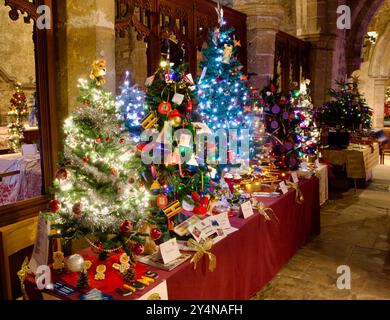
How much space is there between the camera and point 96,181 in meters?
2.12

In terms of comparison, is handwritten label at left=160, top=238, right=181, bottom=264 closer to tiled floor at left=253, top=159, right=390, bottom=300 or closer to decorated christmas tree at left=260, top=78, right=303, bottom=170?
tiled floor at left=253, top=159, right=390, bottom=300

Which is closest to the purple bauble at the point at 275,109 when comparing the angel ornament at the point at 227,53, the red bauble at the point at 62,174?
the angel ornament at the point at 227,53

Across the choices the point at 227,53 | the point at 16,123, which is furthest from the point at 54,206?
the point at 16,123

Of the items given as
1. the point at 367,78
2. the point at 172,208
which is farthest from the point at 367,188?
the point at 367,78

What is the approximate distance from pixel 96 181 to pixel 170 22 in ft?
9.80

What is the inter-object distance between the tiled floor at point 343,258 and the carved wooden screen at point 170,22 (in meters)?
2.67

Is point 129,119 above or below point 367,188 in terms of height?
above

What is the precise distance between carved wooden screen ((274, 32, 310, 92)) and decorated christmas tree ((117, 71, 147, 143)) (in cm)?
348

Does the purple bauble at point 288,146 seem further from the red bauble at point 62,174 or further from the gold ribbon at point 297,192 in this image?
the red bauble at point 62,174

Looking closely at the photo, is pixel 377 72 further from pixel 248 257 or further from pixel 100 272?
pixel 100 272

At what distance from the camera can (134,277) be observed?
207 centimetres

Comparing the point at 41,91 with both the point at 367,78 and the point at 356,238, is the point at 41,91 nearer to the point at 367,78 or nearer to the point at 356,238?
the point at 356,238
